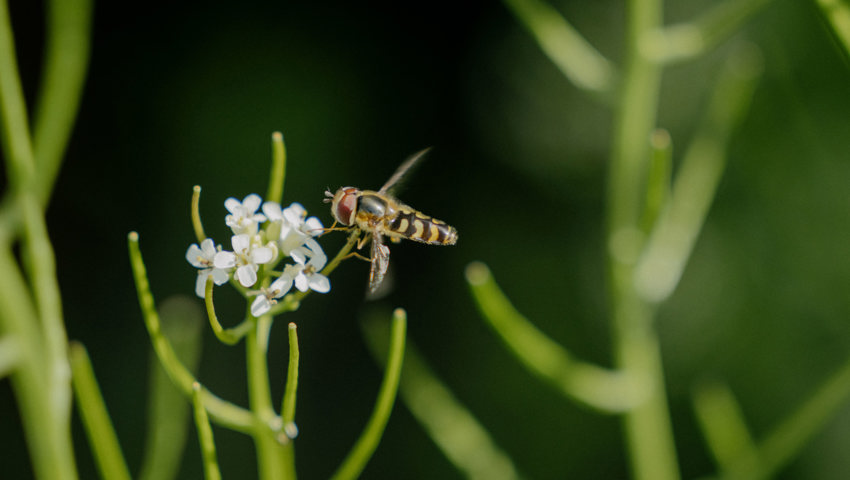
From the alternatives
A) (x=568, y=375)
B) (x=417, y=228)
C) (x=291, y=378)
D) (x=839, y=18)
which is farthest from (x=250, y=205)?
(x=839, y=18)

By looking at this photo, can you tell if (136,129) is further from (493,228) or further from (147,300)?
(147,300)

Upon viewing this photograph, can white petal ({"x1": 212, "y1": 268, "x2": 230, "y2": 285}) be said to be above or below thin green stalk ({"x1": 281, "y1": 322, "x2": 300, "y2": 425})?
above

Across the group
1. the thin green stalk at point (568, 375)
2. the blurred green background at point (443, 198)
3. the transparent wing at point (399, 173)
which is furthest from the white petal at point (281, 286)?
the blurred green background at point (443, 198)

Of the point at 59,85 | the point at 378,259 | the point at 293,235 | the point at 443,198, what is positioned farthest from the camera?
the point at 443,198

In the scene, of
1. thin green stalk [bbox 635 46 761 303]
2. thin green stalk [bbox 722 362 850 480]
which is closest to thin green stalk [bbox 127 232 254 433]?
thin green stalk [bbox 635 46 761 303]

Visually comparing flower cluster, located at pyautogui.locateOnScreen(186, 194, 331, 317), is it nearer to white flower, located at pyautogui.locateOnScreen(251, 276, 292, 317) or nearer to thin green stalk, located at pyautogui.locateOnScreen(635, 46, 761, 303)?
white flower, located at pyautogui.locateOnScreen(251, 276, 292, 317)

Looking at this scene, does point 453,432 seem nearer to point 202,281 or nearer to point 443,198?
point 202,281
